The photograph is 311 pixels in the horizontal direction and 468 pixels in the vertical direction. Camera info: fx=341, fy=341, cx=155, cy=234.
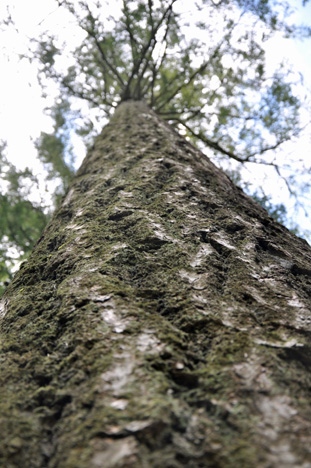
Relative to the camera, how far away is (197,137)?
6953mm

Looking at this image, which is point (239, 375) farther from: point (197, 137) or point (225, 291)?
point (197, 137)

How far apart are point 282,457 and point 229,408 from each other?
171 mm

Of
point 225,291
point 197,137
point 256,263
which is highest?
point 197,137

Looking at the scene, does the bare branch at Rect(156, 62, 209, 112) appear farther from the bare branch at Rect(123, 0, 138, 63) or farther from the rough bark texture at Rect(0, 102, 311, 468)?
the rough bark texture at Rect(0, 102, 311, 468)

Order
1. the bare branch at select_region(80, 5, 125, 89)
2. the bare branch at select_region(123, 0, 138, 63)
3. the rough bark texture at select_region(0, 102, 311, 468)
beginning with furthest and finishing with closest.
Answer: the bare branch at select_region(80, 5, 125, 89) < the bare branch at select_region(123, 0, 138, 63) < the rough bark texture at select_region(0, 102, 311, 468)

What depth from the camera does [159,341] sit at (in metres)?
1.12

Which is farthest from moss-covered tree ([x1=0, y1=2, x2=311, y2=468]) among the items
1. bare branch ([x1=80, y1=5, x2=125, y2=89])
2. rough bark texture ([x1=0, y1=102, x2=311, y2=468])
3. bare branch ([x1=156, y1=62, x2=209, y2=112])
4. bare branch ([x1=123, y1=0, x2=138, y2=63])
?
bare branch ([x1=156, y1=62, x2=209, y2=112])

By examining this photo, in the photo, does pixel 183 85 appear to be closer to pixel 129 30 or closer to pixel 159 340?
pixel 129 30

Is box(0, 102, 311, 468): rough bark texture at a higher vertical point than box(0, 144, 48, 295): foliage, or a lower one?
lower

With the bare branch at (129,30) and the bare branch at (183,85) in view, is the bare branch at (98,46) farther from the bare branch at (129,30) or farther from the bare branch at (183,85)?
the bare branch at (183,85)

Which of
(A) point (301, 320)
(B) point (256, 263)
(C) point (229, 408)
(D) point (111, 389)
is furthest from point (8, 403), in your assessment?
(B) point (256, 263)

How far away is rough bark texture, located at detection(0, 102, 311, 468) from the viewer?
2.61 ft

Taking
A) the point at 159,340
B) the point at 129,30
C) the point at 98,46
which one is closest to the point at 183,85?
the point at 98,46

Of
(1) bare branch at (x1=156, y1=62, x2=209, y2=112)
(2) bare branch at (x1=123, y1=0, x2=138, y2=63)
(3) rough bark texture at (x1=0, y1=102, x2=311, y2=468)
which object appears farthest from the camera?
(1) bare branch at (x1=156, y1=62, x2=209, y2=112)
